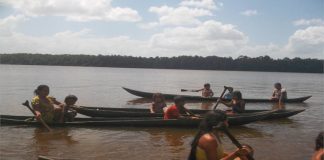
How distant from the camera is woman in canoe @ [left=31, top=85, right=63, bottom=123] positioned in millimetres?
11258

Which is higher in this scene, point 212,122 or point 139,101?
point 212,122

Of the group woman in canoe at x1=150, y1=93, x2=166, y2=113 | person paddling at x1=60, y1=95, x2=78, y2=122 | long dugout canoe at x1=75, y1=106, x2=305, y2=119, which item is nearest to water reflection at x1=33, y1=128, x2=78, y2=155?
person paddling at x1=60, y1=95, x2=78, y2=122

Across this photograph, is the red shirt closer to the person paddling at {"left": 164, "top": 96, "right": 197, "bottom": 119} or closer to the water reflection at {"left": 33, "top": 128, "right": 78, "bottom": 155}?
the person paddling at {"left": 164, "top": 96, "right": 197, "bottom": 119}

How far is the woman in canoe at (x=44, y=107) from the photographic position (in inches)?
443

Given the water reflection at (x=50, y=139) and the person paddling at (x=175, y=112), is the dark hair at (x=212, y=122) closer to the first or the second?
the water reflection at (x=50, y=139)

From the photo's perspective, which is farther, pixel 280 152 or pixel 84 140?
pixel 84 140

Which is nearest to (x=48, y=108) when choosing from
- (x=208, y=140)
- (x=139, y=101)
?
(x=208, y=140)

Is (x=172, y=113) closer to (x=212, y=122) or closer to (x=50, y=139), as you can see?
(x=50, y=139)

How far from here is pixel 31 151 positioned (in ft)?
31.6

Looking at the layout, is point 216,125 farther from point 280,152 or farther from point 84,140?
point 84,140

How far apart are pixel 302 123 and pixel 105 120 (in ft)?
24.9

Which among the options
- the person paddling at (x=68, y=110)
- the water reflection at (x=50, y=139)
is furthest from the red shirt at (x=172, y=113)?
the water reflection at (x=50, y=139)

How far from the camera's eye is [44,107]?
1168cm

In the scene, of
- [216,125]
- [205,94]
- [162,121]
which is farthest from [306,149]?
[205,94]
